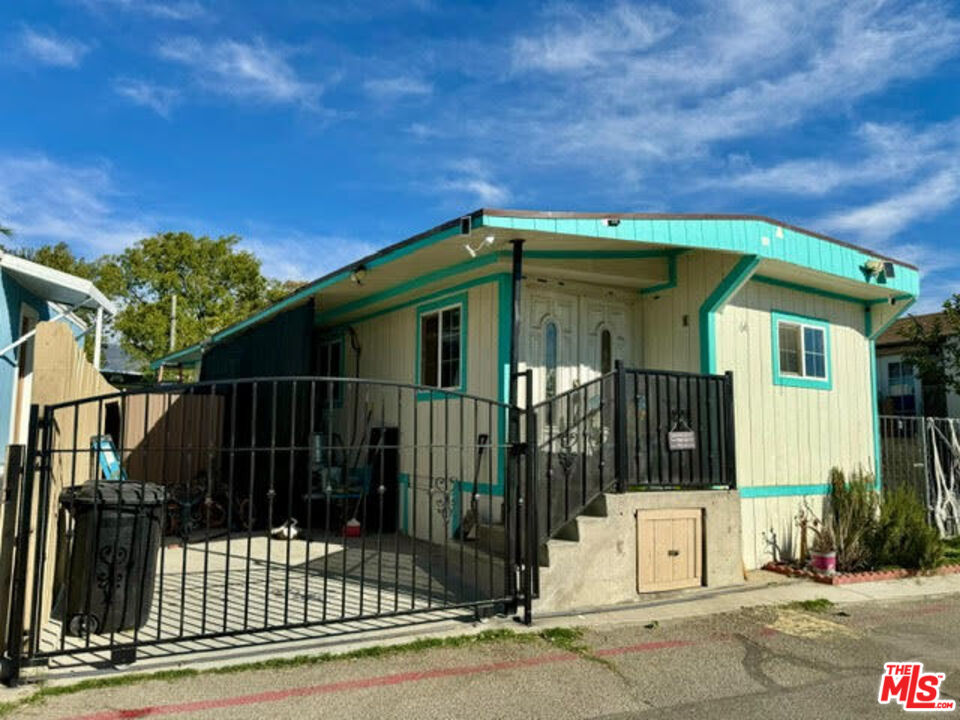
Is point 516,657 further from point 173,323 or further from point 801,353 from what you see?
point 173,323

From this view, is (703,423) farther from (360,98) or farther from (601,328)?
(360,98)

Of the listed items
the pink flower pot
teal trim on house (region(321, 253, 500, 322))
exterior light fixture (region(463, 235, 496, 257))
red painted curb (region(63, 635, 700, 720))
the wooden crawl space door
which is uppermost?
teal trim on house (region(321, 253, 500, 322))

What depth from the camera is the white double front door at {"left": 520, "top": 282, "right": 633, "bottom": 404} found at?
26.0 feet

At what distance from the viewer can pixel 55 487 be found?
17.0 feet

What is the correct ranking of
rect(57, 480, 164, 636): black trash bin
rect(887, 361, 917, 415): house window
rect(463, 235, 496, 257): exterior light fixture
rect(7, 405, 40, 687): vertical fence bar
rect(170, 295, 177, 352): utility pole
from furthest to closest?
rect(887, 361, 917, 415): house window, rect(170, 295, 177, 352): utility pole, rect(463, 235, 496, 257): exterior light fixture, rect(57, 480, 164, 636): black trash bin, rect(7, 405, 40, 687): vertical fence bar

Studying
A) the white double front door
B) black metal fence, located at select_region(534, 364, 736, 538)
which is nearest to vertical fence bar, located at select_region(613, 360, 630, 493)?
black metal fence, located at select_region(534, 364, 736, 538)

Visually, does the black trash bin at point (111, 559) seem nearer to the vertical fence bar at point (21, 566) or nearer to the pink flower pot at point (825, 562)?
the vertical fence bar at point (21, 566)

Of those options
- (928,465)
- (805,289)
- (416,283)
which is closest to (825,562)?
(805,289)

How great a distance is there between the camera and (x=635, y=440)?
6.63 metres

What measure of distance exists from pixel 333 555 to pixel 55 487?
3602mm

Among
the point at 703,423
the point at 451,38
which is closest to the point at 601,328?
the point at 703,423

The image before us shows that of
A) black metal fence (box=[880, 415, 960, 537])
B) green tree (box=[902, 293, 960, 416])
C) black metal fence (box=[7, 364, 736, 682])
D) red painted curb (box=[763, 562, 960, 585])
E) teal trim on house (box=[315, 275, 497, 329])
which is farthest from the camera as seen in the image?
green tree (box=[902, 293, 960, 416])

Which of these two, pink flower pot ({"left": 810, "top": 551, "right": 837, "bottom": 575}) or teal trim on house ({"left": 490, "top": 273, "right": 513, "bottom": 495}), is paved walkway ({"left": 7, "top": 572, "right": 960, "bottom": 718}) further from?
teal trim on house ({"left": 490, "top": 273, "right": 513, "bottom": 495})

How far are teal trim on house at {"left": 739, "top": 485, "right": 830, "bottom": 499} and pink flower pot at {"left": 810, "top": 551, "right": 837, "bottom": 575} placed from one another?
3.09 feet
